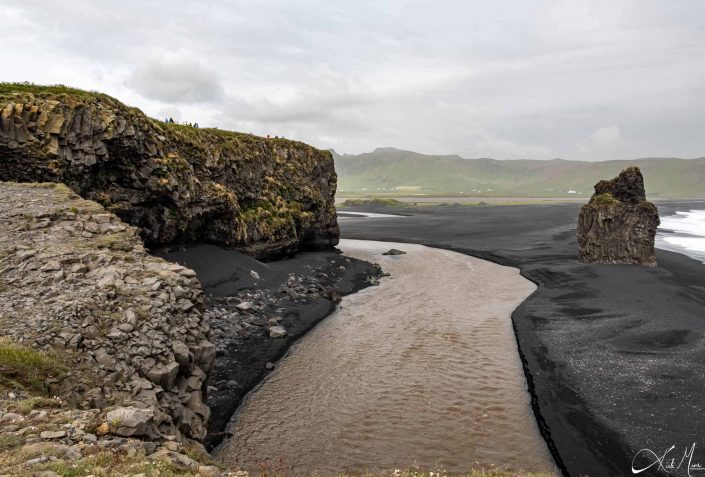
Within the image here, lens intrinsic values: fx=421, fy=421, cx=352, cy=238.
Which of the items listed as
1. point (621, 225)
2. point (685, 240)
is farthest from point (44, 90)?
point (685, 240)

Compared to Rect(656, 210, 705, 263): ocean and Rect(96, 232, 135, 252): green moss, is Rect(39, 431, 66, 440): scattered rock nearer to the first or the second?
Rect(96, 232, 135, 252): green moss

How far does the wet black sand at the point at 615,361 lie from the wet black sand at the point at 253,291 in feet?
50.8

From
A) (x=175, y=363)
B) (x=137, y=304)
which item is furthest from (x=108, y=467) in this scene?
(x=137, y=304)

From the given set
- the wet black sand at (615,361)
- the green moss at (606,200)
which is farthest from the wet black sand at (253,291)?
the green moss at (606,200)

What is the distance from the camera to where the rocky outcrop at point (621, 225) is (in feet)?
161

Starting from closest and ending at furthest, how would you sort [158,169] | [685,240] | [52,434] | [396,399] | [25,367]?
[52,434]
[25,367]
[396,399]
[158,169]
[685,240]

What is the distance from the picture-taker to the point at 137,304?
16078 mm

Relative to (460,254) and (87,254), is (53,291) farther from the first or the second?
(460,254)

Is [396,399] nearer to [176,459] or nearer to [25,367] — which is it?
[176,459]

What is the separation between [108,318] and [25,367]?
3017mm

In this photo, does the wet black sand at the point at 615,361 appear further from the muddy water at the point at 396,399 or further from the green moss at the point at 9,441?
the green moss at the point at 9,441

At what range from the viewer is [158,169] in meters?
31.9

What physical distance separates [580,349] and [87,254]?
28.0 meters

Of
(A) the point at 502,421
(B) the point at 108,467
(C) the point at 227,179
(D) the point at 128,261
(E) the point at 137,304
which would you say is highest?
(C) the point at 227,179
